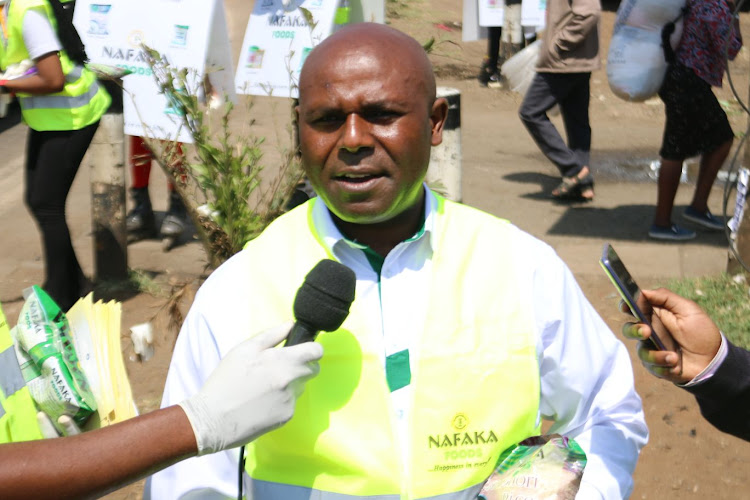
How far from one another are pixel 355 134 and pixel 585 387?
0.77 meters

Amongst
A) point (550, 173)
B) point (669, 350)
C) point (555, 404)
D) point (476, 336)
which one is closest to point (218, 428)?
point (476, 336)

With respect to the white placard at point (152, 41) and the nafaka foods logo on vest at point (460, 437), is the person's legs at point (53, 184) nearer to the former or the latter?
the white placard at point (152, 41)

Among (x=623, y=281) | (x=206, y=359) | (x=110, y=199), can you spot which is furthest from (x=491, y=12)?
(x=206, y=359)

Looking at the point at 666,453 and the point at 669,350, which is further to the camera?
the point at 666,453

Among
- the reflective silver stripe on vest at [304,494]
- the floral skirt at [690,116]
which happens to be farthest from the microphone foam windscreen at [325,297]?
the floral skirt at [690,116]

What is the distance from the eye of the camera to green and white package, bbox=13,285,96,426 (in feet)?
7.30

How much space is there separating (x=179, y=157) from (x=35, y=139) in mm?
1176

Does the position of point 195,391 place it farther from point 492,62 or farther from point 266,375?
point 492,62

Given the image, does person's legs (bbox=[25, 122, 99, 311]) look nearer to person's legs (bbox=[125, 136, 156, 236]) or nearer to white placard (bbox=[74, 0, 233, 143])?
white placard (bbox=[74, 0, 233, 143])

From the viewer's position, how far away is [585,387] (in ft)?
7.18

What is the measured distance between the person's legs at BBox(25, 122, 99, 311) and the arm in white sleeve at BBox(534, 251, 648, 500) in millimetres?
3881

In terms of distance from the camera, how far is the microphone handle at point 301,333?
1974 millimetres

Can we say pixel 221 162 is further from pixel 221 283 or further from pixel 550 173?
pixel 550 173

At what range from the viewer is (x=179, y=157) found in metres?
4.82
